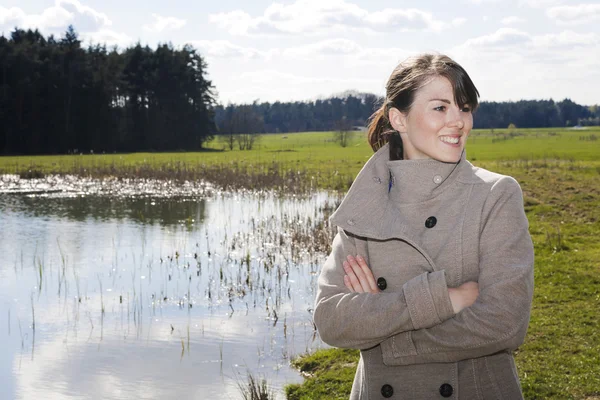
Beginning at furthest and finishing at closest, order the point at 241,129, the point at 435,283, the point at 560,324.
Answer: the point at 241,129 < the point at 560,324 < the point at 435,283

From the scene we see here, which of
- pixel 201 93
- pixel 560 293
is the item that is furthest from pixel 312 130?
pixel 560 293

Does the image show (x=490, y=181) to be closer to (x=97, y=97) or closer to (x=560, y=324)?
(x=560, y=324)

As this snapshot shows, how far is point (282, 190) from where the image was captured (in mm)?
23734

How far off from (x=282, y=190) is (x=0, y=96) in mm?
38473

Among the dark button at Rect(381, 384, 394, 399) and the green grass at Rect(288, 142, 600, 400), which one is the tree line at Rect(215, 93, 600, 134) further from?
the dark button at Rect(381, 384, 394, 399)

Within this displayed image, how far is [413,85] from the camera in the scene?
2.68m

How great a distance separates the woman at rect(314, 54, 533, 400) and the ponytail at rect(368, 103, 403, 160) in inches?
3.4

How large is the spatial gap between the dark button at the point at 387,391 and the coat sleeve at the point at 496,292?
185 mm

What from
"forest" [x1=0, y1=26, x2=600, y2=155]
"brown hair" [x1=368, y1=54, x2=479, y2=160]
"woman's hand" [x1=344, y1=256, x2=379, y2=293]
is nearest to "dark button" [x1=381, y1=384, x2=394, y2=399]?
"woman's hand" [x1=344, y1=256, x2=379, y2=293]

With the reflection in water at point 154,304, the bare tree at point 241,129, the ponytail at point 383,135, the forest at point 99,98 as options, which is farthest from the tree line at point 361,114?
the ponytail at point 383,135

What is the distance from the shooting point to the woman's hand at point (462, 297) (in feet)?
8.04

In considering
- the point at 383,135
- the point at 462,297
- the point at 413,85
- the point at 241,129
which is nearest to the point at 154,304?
the point at 383,135

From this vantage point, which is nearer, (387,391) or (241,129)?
(387,391)

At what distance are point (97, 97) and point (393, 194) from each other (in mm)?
60485
